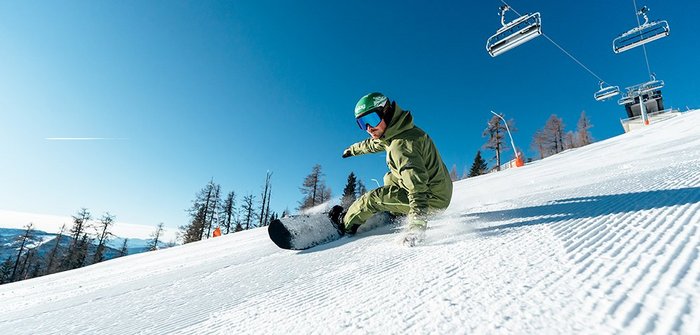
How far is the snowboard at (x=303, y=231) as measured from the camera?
2.73m

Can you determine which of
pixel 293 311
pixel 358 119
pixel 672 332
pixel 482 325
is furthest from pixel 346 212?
pixel 672 332

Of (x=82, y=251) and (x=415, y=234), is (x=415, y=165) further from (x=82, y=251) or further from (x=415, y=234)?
(x=82, y=251)

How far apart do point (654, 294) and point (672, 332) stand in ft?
0.61

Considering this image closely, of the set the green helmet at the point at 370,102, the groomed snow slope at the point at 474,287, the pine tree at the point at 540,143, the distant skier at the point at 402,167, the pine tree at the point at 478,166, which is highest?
the pine tree at the point at 540,143

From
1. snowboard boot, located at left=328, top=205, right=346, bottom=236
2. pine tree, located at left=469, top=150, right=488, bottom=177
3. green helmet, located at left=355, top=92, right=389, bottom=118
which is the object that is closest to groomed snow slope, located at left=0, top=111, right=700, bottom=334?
snowboard boot, located at left=328, top=205, right=346, bottom=236

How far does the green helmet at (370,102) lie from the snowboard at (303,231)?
1.09 m

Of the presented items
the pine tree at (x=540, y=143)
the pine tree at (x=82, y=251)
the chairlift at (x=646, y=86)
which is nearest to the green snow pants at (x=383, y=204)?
the chairlift at (x=646, y=86)

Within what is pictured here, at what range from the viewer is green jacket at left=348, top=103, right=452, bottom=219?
2.31 m

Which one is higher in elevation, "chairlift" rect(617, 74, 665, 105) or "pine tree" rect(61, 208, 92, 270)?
"chairlift" rect(617, 74, 665, 105)

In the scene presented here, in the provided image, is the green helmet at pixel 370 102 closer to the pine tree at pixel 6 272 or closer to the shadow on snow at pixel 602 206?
the shadow on snow at pixel 602 206

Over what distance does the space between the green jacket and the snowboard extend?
2.56 ft

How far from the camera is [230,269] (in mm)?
2504

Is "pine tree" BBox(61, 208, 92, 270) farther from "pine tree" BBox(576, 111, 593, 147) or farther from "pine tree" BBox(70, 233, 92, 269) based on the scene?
"pine tree" BBox(576, 111, 593, 147)

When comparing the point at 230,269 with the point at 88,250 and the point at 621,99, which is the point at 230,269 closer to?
the point at 621,99
